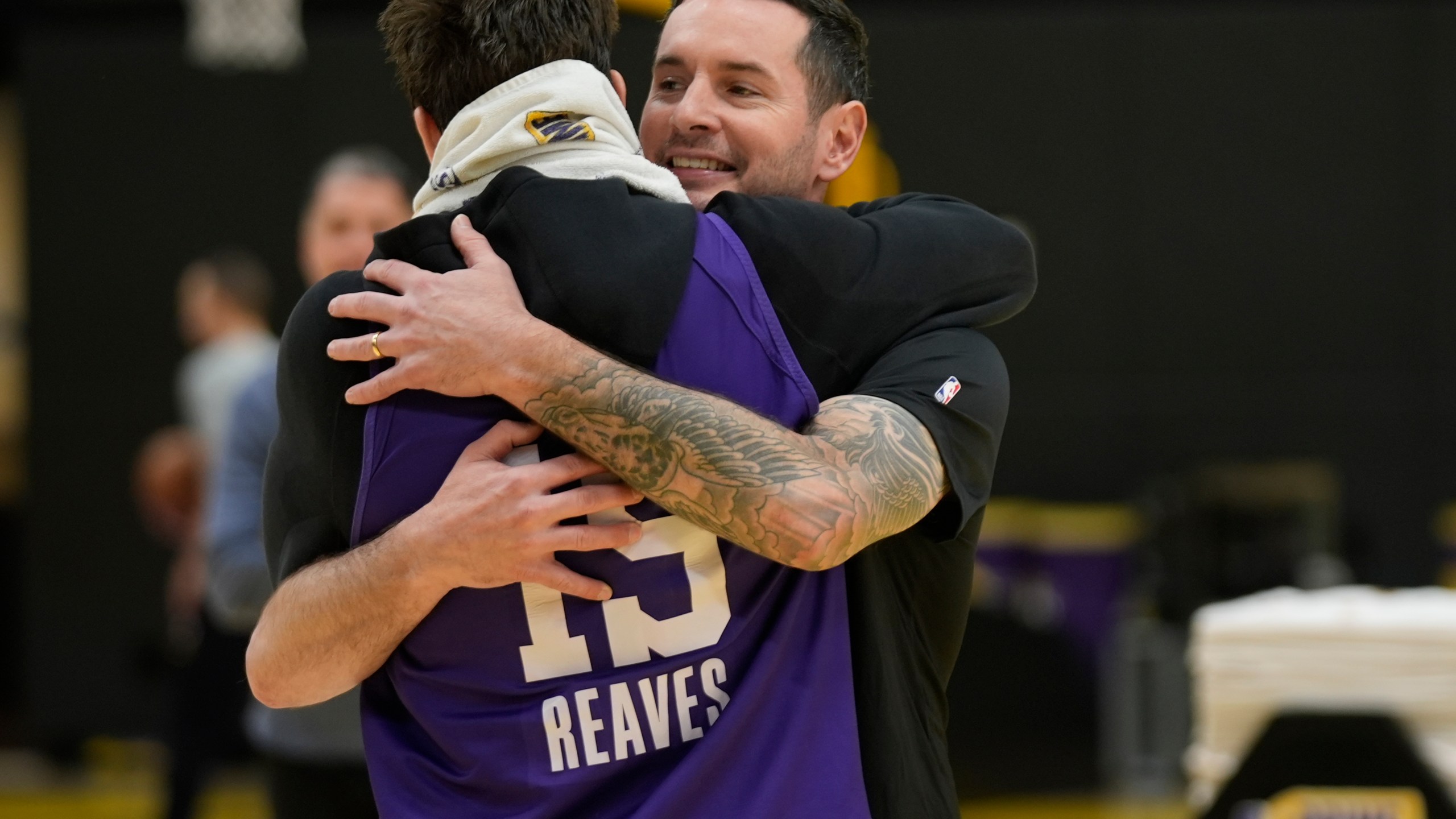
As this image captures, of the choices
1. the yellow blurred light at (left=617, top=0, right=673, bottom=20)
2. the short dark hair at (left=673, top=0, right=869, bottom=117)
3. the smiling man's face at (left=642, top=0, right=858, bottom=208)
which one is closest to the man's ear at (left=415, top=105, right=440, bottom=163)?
the smiling man's face at (left=642, top=0, right=858, bottom=208)

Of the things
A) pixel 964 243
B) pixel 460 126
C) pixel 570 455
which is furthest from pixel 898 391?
pixel 460 126

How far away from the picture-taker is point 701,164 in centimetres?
230

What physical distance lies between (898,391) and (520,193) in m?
0.49

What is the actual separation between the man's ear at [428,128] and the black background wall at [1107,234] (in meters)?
7.75

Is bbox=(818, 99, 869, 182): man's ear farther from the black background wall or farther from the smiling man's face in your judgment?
the black background wall

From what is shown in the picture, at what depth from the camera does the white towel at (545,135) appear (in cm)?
182

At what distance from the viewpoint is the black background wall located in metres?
9.39

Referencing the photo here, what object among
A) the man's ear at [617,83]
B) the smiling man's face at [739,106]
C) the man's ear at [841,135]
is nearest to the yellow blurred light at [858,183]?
the man's ear at [841,135]

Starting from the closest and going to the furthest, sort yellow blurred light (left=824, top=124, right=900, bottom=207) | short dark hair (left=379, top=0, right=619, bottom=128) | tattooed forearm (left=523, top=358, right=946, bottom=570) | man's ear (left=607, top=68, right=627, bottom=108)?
tattooed forearm (left=523, top=358, right=946, bottom=570), short dark hair (left=379, top=0, right=619, bottom=128), man's ear (left=607, top=68, right=627, bottom=108), yellow blurred light (left=824, top=124, right=900, bottom=207)

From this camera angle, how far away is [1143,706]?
7.89m

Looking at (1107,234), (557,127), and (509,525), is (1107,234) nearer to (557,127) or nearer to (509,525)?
(557,127)

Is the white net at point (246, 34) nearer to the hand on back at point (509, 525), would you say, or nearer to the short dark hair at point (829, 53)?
the short dark hair at point (829, 53)

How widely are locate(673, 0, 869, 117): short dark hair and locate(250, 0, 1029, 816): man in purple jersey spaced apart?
47 centimetres

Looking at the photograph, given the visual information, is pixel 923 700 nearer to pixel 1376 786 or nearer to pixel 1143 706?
A: pixel 1376 786
